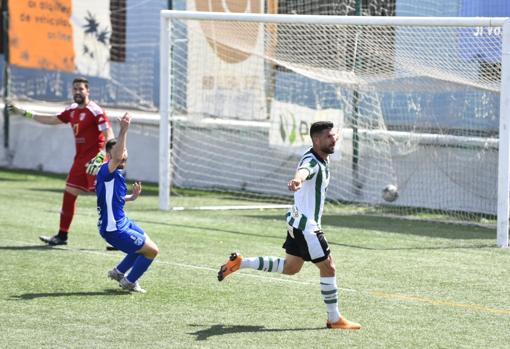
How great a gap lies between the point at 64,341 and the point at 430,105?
10393 millimetres

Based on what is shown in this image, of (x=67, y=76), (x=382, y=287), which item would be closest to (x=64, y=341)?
(x=382, y=287)

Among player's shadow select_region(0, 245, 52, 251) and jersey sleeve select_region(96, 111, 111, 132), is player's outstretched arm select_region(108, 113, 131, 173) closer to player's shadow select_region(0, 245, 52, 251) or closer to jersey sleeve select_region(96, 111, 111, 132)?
player's shadow select_region(0, 245, 52, 251)

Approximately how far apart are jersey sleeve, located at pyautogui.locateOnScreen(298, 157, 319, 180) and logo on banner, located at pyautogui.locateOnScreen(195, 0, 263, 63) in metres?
8.20

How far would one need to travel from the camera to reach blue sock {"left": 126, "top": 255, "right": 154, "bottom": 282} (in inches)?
402

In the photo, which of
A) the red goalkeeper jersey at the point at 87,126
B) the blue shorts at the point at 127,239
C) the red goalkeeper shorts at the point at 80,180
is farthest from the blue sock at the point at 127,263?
the red goalkeeper jersey at the point at 87,126

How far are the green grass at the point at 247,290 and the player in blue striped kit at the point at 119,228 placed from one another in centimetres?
20

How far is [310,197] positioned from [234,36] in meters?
8.75

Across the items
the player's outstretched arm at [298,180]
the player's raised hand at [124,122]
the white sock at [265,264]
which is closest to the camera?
the player's outstretched arm at [298,180]

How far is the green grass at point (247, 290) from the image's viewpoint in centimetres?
839

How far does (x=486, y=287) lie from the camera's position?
10.7 m

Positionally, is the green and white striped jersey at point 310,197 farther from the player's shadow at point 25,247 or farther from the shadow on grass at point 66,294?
the player's shadow at point 25,247

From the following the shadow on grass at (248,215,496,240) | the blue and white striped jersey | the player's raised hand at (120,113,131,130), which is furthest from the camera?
the shadow on grass at (248,215,496,240)

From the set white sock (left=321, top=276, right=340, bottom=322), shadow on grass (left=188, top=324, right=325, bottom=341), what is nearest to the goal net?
white sock (left=321, top=276, right=340, bottom=322)

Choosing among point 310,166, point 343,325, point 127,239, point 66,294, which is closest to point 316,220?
point 310,166
